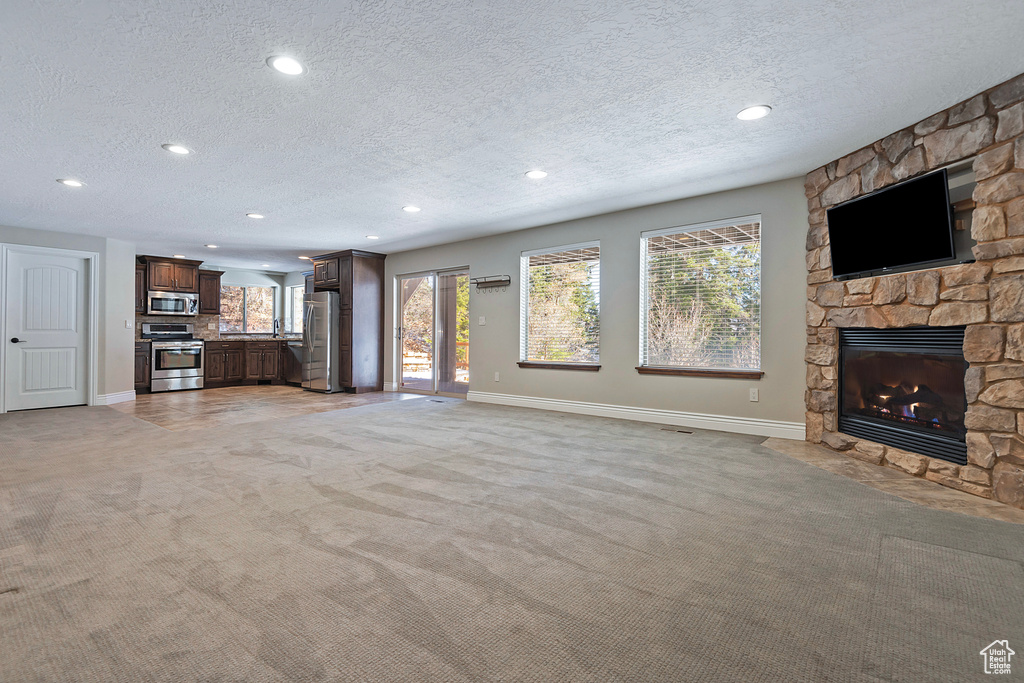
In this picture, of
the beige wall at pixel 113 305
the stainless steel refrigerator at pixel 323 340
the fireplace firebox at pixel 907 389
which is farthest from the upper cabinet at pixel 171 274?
the fireplace firebox at pixel 907 389

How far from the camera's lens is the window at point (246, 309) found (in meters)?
10.2

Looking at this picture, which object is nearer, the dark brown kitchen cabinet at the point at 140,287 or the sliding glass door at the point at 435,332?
the sliding glass door at the point at 435,332

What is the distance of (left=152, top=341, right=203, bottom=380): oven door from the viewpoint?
321 inches

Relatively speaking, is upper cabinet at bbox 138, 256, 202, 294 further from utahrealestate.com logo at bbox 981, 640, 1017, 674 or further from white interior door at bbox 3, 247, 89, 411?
utahrealestate.com logo at bbox 981, 640, 1017, 674

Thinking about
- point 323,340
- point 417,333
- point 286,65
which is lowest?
point 323,340

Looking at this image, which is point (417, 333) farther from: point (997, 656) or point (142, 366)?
point (997, 656)

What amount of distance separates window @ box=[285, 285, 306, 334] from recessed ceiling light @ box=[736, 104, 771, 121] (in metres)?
9.92

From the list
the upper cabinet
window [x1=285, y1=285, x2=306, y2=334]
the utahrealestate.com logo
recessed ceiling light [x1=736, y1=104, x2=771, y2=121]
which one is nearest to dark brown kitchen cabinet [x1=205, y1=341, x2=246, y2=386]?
the upper cabinet

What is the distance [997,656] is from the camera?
1.46 meters

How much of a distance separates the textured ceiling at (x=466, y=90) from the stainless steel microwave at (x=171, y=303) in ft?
12.7

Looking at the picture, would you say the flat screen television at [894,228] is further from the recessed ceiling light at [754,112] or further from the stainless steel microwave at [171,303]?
the stainless steel microwave at [171,303]

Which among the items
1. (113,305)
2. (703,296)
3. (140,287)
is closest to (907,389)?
(703,296)

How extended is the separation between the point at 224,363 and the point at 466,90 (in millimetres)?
8377

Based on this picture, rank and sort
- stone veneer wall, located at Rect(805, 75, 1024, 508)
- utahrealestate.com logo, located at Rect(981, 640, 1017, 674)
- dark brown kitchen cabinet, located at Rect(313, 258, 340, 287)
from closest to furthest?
utahrealestate.com logo, located at Rect(981, 640, 1017, 674)
stone veneer wall, located at Rect(805, 75, 1024, 508)
dark brown kitchen cabinet, located at Rect(313, 258, 340, 287)
